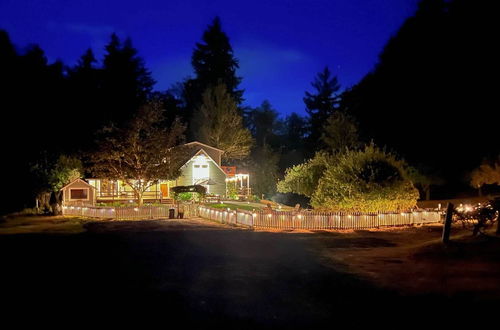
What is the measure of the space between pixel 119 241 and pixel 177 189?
22.0m

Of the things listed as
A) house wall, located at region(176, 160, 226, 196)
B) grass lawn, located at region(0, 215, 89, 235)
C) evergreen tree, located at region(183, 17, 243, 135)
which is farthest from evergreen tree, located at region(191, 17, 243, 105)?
grass lawn, located at region(0, 215, 89, 235)

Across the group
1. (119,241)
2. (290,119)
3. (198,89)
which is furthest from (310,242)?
(290,119)

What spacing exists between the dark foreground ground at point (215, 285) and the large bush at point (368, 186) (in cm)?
681

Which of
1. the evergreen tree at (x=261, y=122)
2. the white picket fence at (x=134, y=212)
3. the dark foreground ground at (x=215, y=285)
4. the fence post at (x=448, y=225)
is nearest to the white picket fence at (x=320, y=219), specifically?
the white picket fence at (x=134, y=212)

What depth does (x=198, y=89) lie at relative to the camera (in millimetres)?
65312

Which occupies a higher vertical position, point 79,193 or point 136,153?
point 136,153

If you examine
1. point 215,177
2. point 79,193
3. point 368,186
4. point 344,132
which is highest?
point 344,132

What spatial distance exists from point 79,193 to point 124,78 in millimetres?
32260

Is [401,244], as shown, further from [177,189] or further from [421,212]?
[177,189]

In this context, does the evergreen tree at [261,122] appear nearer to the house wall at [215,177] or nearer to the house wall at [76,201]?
the house wall at [215,177]

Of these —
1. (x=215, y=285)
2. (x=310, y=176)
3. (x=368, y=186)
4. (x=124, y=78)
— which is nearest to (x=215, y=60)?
(x=124, y=78)

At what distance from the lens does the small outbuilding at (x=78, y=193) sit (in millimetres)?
31875

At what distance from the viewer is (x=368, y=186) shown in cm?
2328

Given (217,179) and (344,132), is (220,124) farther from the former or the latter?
(344,132)
